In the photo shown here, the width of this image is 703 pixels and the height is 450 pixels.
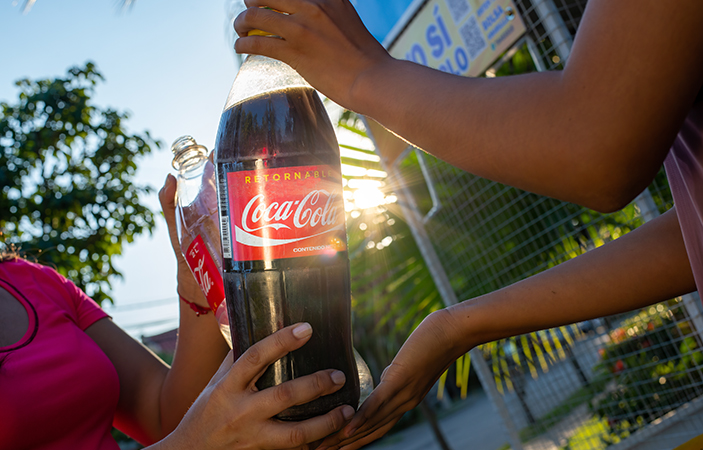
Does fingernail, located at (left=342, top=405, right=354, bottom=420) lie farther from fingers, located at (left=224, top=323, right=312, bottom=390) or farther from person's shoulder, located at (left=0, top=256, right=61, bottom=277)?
person's shoulder, located at (left=0, top=256, right=61, bottom=277)

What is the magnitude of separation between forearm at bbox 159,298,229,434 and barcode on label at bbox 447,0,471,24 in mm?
1934

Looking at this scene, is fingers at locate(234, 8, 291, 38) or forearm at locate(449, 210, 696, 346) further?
forearm at locate(449, 210, 696, 346)

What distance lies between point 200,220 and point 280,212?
0.38 m

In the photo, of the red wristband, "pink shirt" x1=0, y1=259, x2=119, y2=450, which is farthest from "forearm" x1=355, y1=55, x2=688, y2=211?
"pink shirt" x1=0, y1=259, x2=119, y2=450

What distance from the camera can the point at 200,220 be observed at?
1.07 meters

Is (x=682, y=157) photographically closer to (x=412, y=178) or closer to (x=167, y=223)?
(x=167, y=223)

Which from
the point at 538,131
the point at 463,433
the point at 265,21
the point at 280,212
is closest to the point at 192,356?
the point at 280,212

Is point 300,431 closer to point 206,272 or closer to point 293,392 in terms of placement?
point 293,392

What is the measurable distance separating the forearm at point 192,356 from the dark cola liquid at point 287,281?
0.36m

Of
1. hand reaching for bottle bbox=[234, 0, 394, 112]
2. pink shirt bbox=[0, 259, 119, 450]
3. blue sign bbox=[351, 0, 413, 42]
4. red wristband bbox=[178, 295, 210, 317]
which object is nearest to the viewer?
hand reaching for bottle bbox=[234, 0, 394, 112]

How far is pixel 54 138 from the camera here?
16.1ft

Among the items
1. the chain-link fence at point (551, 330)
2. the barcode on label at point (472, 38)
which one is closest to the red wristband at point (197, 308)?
the chain-link fence at point (551, 330)

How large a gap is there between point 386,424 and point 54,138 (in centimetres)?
504

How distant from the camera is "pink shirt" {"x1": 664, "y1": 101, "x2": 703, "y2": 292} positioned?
64 centimetres
